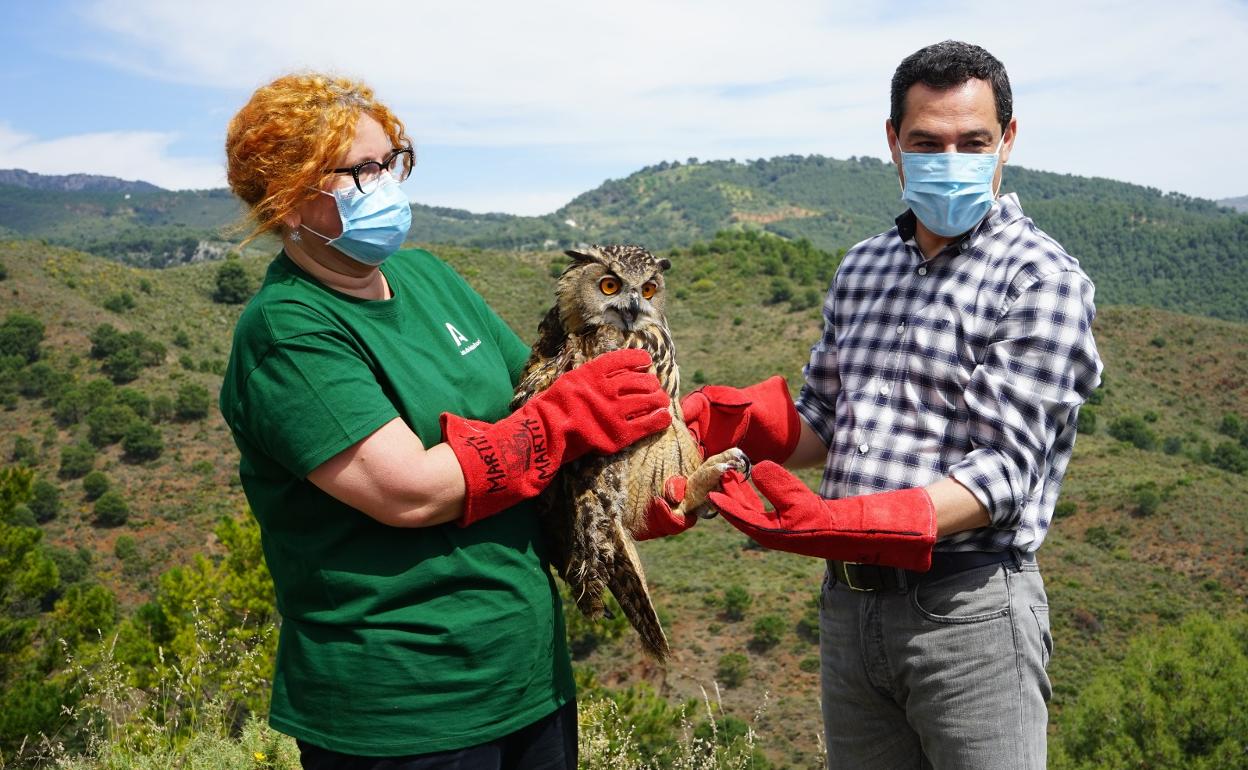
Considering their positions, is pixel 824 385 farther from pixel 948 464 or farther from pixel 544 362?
pixel 544 362

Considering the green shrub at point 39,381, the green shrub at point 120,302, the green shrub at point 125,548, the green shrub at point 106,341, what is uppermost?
the green shrub at point 120,302

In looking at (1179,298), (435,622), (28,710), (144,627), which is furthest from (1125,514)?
(1179,298)

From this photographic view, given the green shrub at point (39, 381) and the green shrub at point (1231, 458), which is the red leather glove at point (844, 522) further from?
the green shrub at point (1231, 458)

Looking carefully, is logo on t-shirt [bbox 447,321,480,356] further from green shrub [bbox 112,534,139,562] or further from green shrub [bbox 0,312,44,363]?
green shrub [bbox 0,312,44,363]

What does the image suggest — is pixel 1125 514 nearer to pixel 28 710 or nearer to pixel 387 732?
pixel 28 710

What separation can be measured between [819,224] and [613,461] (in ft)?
546

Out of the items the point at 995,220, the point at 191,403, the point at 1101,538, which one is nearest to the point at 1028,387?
the point at 995,220

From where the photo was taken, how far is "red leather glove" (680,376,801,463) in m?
3.26

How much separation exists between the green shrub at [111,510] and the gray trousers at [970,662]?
45.5 meters

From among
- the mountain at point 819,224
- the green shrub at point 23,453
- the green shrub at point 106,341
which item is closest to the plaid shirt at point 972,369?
the green shrub at point 23,453

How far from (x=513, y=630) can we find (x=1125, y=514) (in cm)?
4498

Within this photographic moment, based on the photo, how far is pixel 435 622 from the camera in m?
2.40

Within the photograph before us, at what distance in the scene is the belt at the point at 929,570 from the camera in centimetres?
259

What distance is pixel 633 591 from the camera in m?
2.94
